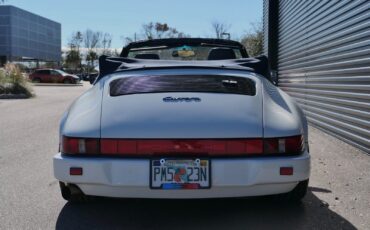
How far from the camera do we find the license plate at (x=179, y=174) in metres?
3.51

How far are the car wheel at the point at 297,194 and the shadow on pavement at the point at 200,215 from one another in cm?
8

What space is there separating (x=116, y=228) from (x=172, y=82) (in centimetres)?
126

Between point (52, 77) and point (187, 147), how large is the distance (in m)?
40.8

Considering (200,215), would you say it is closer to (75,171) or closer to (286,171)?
(286,171)

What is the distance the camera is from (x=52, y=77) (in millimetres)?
42594

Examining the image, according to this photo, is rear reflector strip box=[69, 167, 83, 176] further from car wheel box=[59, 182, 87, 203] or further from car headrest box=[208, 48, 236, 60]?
Result: car headrest box=[208, 48, 236, 60]

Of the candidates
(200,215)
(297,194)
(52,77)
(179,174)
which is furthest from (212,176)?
(52,77)

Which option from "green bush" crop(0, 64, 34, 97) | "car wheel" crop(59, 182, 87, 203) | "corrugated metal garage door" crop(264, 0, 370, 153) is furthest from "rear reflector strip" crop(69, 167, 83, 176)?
"green bush" crop(0, 64, 34, 97)

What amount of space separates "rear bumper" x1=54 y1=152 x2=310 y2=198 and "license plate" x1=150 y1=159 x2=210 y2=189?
5 cm

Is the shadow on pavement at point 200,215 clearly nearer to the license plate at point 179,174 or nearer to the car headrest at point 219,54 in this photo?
the license plate at point 179,174

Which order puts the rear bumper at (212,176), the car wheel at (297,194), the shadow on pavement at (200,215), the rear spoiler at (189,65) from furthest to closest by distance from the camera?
the rear spoiler at (189,65)
the car wheel at (297,194)
the shadow on pavement at (200,215)
the rear bumper at (212,176)

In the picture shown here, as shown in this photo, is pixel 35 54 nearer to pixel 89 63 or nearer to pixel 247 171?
pixel 89 63

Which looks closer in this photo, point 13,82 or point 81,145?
point 81,145

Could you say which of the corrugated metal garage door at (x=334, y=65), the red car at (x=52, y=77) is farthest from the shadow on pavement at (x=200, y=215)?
the red car at (x=52, y=77)
